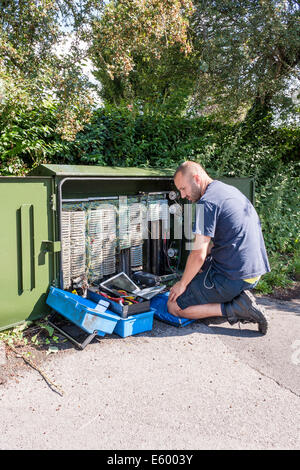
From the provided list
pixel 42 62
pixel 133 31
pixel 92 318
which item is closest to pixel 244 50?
pixel 133 31

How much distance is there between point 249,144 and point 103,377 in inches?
268

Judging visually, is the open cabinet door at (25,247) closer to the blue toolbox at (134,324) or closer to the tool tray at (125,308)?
the tool tray at (125,308)

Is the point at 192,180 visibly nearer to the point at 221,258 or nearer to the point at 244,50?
Result: the point at 221,258

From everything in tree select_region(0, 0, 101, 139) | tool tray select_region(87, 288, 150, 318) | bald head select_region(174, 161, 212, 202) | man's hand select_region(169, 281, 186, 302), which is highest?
tree select_region(0, 0, 101, 139)

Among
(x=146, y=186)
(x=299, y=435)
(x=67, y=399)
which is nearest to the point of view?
(x=299, y=435)

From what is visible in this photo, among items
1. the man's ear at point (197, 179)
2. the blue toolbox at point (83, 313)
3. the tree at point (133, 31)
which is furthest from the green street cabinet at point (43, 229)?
the tree at point (133, 31)

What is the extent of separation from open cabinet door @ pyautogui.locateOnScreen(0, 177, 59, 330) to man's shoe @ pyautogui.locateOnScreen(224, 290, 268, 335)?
1.75 metres

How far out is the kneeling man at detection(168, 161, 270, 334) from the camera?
318cm

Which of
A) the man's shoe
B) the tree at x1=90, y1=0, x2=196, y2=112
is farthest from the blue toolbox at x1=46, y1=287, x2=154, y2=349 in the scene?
the tree at x1=90, y1=0, x2=196, y2=112

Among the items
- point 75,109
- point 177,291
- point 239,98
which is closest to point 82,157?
point 75,109

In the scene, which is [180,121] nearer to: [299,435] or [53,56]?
[53,56]

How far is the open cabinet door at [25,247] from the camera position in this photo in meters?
2.94

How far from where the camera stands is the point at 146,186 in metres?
4.77

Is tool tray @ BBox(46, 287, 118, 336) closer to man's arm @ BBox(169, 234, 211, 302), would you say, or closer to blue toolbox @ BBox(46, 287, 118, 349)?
blue toolbox @ BBox(46, 287, 118, 349)
